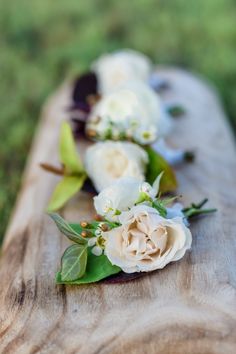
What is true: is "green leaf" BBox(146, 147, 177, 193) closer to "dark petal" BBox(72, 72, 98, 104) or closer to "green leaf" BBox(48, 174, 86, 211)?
"green leaf" BBox(48, 174, 86, 211)

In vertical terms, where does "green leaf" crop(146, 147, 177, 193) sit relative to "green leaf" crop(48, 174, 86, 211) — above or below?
above

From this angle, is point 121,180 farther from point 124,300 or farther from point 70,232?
point 124,300

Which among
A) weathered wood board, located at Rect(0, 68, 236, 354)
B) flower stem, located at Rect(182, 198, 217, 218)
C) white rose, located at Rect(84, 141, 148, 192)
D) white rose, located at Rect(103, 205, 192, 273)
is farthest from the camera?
white rose, located at Rect(84, 141, 148, 192)

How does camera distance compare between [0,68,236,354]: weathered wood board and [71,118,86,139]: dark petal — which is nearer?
[0,68,236,354]: weathered wood board

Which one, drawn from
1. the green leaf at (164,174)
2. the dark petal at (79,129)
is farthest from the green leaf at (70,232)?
the dark petal at (79,129)

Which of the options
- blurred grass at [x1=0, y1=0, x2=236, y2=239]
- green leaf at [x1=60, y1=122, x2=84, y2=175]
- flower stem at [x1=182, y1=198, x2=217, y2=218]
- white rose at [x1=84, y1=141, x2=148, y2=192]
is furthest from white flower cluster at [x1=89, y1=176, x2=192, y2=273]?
blurred grass at [x1=0, y1=0, x2=236, y2=239]

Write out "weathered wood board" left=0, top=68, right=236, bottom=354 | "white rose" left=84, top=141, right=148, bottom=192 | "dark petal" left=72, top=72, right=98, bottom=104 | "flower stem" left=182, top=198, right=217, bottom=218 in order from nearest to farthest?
1. "weathered wood board" left=0, top=68, right=236, bottom=354
2. "flower stem" left=182, top=198, right=217, bottom=218
3. "white rose" left=84, top=141, right=148, bottom=192
4. "dark petal" left=72, top=72, right=98, bottom=104

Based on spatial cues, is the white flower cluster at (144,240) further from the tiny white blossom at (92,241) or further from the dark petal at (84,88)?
the dark petal at (84,88)
